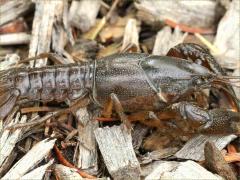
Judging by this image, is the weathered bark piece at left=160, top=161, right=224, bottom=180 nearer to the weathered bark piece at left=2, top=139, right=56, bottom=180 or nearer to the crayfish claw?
the crayfish claw

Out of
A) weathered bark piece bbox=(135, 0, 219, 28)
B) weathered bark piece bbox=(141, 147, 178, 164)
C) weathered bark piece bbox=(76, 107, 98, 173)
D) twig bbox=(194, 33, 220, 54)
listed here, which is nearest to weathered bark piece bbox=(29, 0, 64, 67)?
weathered bark piece bbox=(76, 107, 98, 173)

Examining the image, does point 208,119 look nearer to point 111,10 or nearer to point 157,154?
point 157,154

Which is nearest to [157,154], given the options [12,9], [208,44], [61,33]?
[208,44]

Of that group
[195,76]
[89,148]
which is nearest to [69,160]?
[89,148]

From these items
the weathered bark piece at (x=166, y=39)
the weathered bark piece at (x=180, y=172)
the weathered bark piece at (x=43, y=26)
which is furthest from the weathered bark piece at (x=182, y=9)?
the weathered bark piece at (x=180, y=172)

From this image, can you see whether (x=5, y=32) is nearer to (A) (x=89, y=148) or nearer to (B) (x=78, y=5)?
(B) (x=78, y=5)

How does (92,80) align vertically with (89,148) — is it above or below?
above

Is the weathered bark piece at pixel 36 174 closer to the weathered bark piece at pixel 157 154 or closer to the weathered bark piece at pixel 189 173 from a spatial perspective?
the weathered bark piece at pixel 157 154
